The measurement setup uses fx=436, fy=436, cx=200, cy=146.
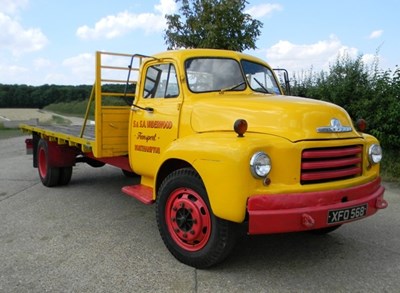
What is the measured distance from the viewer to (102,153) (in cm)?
588

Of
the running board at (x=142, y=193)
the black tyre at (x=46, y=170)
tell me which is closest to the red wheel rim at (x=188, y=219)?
the running board at (x=142, y=193)

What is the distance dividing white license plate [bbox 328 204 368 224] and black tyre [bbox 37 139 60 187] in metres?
5.61

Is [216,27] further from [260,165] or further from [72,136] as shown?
[260,165]

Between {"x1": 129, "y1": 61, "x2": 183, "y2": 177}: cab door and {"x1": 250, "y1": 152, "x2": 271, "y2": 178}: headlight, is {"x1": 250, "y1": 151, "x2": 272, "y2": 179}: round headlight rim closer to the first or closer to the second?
{"x1": 250, "y1": 152, "x2": 271, "y2": 178}: headlight

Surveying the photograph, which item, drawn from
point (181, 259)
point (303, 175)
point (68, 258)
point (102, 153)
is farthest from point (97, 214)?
point (303, 175)

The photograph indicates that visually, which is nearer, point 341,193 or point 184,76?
point 341,193

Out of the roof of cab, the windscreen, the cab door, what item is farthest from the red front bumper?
the roof of cab

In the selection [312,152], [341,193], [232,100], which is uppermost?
[232,100]

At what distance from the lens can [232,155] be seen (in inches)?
145

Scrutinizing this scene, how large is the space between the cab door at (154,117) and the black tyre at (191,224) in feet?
2.15

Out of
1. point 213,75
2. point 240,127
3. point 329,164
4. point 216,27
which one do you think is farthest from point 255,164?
point 216,27

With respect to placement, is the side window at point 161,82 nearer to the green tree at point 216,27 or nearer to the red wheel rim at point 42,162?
the red wheel rim at point 42,162

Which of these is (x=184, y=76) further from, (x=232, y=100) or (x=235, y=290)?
(x=235, y=290)

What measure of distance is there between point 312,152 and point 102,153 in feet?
10.0
